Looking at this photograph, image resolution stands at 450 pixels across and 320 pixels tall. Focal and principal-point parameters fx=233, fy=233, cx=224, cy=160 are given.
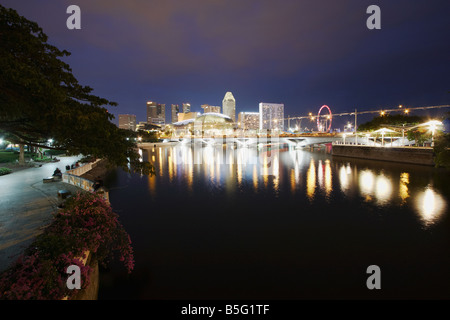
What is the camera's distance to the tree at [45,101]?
5.49m

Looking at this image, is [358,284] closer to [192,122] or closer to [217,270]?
[217,270]

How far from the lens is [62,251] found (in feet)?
18.6

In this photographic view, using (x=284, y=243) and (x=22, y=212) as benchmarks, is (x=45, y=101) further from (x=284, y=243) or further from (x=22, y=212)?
(x=284, y=243)

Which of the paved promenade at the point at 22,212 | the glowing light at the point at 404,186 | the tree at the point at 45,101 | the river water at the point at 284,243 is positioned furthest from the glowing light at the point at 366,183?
the paved promenade at the point at 22,212

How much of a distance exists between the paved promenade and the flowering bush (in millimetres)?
1671

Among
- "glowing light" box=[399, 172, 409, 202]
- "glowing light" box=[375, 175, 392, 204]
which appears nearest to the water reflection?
"glowing light" box=[375, 175, 392, 204]

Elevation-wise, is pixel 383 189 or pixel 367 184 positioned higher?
pixel 367 184

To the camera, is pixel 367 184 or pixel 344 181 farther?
pixel 344 181

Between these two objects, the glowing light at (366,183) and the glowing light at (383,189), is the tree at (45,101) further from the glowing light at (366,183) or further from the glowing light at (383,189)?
the glowing light at (366,183)

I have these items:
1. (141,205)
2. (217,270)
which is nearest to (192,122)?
(141,205)

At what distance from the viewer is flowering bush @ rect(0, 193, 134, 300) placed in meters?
4.60

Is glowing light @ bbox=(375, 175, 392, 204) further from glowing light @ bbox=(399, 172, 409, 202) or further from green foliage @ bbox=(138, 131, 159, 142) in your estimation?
green foliage @ bbox=(138, 131, 159, 142)

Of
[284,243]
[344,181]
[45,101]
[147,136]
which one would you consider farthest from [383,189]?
[45,101]

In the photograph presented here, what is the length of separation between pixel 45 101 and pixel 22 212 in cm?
868
